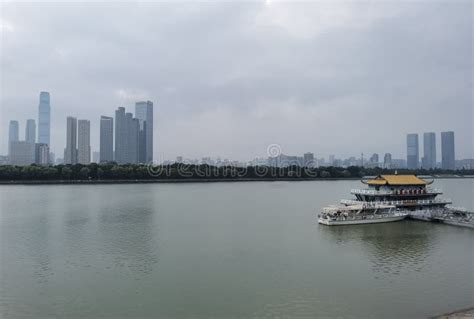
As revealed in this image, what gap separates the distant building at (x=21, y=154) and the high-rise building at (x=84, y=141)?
17357mm

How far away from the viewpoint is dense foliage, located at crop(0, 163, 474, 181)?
74.9 m

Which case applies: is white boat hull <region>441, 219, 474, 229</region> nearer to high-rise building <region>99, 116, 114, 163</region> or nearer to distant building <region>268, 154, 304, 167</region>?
distant building <region>268, 154, 304, 167</region>

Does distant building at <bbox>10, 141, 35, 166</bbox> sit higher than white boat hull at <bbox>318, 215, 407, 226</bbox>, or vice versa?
distant building at <bbox>10, 141, 35, 166</bbox>

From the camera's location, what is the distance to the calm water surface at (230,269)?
11969 millimetres

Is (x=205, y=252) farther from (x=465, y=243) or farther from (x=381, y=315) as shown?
(x=465, y=243)

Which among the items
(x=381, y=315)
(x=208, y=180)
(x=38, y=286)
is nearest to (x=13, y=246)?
(x=38, y=286)

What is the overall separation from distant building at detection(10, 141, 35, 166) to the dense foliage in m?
69.8

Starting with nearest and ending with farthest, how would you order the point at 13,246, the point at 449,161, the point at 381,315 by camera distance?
the point at 381,315, the point at 13,246, the point at 449,161

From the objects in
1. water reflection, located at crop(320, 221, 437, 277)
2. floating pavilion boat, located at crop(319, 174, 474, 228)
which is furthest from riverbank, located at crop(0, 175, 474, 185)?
water reflection, located at crop(320, 221, 437, 277)

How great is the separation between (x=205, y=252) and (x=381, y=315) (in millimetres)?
8970

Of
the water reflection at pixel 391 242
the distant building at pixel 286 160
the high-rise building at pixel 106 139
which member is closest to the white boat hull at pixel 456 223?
the water reflection at pixel 391 242

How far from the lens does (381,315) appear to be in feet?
37.2

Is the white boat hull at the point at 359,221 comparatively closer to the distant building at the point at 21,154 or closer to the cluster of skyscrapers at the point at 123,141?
the cluster of skyscrapers at the point at 123,141

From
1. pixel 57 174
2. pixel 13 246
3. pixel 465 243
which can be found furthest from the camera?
pixel 57 174
